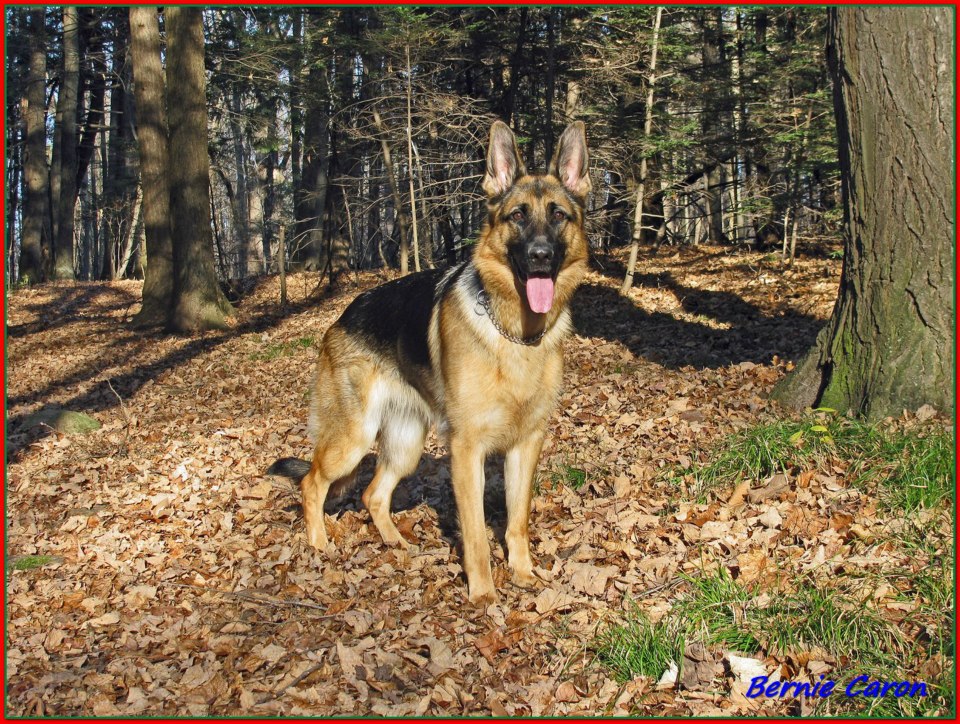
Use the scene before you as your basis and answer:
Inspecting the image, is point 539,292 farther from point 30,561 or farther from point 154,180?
point 154,180

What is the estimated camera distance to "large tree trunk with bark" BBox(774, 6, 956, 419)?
206 inches

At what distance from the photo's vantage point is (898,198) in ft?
17.6

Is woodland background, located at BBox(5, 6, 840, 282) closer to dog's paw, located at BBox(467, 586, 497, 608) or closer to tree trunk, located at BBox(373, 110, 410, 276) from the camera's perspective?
tree trunk, located at BBox(373, 110, 410, 276)

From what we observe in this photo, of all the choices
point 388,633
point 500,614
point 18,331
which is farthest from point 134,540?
point 18,331

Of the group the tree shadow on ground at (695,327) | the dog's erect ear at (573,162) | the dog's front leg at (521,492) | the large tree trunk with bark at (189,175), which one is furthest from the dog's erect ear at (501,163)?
the large tree trunk with bark at (189,175)

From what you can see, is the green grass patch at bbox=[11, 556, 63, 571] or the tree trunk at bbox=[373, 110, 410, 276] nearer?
the green grass patch at bbox=[11, 556, 63, 571]

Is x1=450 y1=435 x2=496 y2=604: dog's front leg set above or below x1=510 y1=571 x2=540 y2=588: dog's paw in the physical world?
above

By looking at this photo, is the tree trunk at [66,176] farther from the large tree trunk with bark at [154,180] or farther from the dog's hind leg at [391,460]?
the dog's hind leg at [391,460]

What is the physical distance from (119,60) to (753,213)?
80.8 feet

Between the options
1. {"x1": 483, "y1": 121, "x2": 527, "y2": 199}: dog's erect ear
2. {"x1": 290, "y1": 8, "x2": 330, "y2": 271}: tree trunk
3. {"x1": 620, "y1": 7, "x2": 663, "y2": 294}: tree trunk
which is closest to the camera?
{"x1": 483, "y1": 121, "x2": 527, "y2": 199}: dog's erect ear

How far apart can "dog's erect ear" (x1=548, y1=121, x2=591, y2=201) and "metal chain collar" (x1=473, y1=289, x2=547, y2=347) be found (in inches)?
40.8

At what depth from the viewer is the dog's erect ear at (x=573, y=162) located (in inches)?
205

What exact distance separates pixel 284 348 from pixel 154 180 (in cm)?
591

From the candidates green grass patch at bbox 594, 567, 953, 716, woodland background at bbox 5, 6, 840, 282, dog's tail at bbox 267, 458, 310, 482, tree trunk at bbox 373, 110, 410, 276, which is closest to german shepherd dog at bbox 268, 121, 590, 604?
green grass patch at bbox 594, 567, 953, 716
